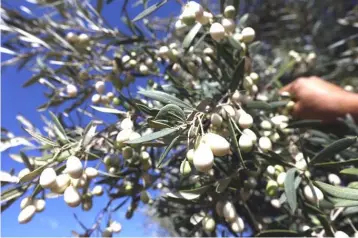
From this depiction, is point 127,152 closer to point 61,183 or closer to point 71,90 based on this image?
point 61,183

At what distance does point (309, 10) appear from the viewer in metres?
2.37

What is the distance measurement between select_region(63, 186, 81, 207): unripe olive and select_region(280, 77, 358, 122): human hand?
74 cm

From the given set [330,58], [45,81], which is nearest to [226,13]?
[45,81]

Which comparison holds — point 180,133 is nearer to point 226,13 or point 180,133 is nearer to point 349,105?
point 226,13

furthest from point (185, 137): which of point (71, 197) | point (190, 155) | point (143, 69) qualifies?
point (143, 69)

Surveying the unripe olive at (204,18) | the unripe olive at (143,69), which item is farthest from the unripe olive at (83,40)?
the unripe olive at (204,18)

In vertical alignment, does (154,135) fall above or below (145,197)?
above

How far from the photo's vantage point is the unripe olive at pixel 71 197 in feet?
2.49

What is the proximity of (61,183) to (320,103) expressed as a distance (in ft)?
2.73

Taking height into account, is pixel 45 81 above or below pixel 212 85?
above

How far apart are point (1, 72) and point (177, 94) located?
902mm

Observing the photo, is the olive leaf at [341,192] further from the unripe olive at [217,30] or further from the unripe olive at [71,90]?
the unripe olive at [71,90]

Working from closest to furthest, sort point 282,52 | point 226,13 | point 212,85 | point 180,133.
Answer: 1. point 180,133
2. point 226,13
3. point 212,85
4. point 282,52

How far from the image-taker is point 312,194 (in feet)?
2.65
